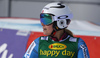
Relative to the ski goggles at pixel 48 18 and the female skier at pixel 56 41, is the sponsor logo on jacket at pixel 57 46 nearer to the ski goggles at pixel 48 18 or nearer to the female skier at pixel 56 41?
the female skier at pixel 56 41

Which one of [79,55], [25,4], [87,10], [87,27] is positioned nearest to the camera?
[79,55]

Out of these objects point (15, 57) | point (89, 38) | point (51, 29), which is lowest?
point (15, 57)

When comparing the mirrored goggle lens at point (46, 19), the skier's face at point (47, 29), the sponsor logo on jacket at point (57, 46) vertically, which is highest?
the mirrored goggle lens at point (46, 19)

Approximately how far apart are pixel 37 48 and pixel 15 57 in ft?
3.99

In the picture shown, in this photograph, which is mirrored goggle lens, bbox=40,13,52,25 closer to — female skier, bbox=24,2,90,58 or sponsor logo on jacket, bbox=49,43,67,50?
female skier, bbox=24,2,90,58

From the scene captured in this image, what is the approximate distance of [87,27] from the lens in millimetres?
3732

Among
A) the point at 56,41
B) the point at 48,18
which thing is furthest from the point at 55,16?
the point at 56,41

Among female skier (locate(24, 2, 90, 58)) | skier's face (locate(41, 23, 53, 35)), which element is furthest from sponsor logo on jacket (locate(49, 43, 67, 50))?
skier's face (locate(41, 23, 53, 35))

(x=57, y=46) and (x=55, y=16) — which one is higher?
(x=55, y=16)

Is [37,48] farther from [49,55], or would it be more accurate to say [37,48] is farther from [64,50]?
[64,50]

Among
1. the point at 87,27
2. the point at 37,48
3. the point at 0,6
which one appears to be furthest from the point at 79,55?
the point at 0,6

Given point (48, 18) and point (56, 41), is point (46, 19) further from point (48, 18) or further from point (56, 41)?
point (56, 41)

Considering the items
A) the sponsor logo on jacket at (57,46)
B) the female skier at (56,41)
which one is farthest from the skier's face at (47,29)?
the sponsor logo on jacket at (57,46)

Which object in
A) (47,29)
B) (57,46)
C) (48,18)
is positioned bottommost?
(57,46)
